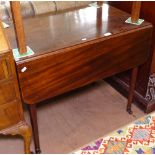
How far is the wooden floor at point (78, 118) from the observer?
1.59 meters

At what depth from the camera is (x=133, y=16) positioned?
1437 mm

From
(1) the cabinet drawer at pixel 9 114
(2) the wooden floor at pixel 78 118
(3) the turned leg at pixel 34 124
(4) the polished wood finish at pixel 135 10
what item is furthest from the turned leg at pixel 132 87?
(1) the cabinet drawer at pixel 9 114

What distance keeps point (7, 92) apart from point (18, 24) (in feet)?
0.97

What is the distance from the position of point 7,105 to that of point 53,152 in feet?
1.84

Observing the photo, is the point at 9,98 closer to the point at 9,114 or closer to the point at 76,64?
the point at 9,114

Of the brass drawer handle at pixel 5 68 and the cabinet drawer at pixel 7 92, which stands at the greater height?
the brass drawer handle at pixel 5 68

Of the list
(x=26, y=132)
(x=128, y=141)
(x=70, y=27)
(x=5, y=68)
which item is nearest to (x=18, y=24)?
(x=5, y=68)

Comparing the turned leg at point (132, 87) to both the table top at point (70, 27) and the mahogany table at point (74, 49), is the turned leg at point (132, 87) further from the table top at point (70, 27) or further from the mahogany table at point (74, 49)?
the table top at point (70, 27)

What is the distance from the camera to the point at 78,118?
5.84 ft

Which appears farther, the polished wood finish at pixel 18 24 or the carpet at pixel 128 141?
the carpet at pixel 128 141

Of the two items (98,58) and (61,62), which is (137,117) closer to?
(98,58)

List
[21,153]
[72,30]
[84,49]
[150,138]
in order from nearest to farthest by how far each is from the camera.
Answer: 1. [84,49]
2. [72,30]
3. [21,153]
4. [150,138]

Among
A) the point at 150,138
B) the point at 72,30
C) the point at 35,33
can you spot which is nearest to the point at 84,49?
the point at 72,30

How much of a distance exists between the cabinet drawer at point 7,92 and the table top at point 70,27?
0.18m
